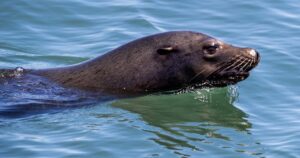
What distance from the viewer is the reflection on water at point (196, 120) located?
10.3 meters

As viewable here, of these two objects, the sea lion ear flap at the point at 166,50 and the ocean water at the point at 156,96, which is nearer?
the ocean water at the point at 156,96

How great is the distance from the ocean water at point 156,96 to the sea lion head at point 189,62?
0.78ft

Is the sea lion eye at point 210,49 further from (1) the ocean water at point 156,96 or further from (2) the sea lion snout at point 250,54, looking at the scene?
(1) the ocean water at point 156,96

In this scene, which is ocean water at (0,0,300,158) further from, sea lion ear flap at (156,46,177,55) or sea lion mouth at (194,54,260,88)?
sea lion ear flap at (156,46,177,55)

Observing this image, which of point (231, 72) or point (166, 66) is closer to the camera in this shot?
point (231, 72)

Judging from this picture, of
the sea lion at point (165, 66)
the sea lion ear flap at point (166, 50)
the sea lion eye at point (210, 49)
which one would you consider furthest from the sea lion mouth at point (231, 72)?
the sea lion ear flap at point (166, 50)

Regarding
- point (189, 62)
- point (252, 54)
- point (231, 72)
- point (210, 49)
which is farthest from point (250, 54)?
A: point (189, 62)

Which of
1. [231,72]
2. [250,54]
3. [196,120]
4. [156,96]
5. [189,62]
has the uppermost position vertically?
[250,54]

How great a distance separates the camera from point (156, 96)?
1191 cm

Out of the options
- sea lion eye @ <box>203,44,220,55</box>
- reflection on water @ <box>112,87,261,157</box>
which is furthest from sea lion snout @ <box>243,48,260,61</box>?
reflection on water @ <box>112,87,261,157</box>

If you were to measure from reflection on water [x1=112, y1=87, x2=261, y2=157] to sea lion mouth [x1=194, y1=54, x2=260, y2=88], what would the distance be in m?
0.26

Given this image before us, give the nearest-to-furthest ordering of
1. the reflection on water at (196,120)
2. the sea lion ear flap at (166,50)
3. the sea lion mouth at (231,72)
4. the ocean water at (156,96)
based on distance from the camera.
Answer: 1. the ocean water at (156,96)
2. the reflection on water at (196,120)
3. the sea lion mouth at (231,72)
4. the sea lion ear flap at (166,50)

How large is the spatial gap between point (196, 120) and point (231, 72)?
33.3 inches

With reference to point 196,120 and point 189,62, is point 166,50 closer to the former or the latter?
point 189,62
